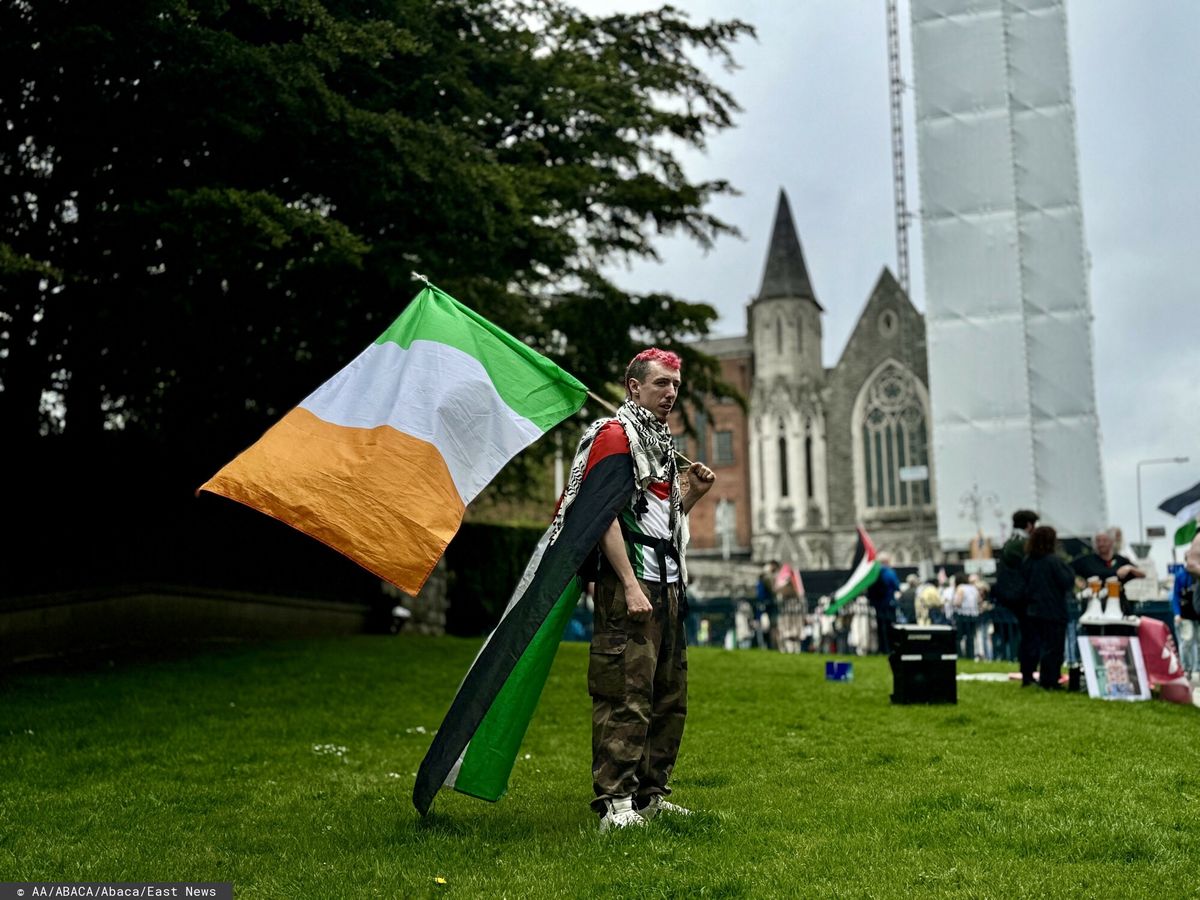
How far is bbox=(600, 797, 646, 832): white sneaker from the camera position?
19.4 feet

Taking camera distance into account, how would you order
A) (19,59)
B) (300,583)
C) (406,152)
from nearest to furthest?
(19,59)
(406,152)
(300,583)

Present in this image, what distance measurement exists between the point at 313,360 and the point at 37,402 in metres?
3.49

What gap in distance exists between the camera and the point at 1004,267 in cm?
4291

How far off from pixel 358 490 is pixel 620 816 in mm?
2036

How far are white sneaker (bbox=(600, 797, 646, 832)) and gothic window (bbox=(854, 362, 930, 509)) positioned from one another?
57816mm

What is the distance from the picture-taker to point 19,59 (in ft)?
40.9

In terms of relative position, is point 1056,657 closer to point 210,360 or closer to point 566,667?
point 566,667

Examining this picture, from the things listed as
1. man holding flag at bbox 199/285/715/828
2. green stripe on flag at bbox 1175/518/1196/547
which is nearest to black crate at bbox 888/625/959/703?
green stripe on flag at bbox 1175/518/1196/547

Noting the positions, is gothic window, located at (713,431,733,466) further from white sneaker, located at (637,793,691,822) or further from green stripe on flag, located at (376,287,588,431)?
white sneaker, located at (637,793,691,822)

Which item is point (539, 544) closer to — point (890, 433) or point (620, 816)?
point (620, 816)

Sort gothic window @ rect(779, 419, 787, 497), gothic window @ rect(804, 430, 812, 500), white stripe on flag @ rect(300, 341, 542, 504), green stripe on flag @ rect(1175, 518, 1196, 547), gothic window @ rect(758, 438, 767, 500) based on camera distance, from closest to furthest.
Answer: white stripe on flag @ rect(300, 341, 542, 504)
green stripe on flag @ rect(1175, 518, 1196, 547)
gothic window @ rect(804, 430, 812, 500)
gothic window @ rect(779, 419, 787, 497)
gothic window @ rect(758, 438, 767, 500)

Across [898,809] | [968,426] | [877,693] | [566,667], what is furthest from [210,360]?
[968,426]

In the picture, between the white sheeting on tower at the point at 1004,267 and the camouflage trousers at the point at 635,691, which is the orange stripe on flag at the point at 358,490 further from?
the white sheeting on tower at the point at 1004,267

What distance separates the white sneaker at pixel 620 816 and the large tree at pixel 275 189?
25.9ft
